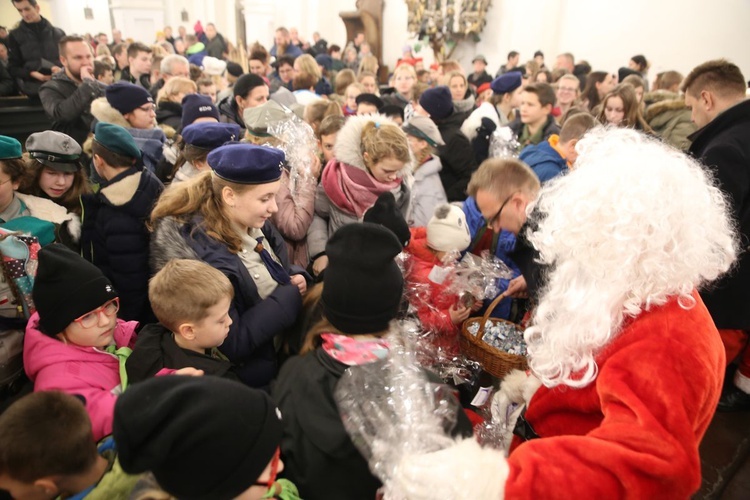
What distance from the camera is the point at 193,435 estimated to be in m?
1.02

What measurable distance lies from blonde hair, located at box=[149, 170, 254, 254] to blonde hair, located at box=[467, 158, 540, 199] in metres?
1.29

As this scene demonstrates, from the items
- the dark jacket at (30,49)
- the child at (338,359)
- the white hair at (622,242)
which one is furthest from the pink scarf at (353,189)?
the dark jacket at (30,49)

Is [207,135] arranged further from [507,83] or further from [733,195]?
[507,83]

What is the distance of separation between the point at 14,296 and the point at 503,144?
13.7ft

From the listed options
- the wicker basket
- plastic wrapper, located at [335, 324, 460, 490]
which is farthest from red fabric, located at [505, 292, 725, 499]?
the wicker basket

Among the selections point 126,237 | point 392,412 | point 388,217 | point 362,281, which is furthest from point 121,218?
point 392,412

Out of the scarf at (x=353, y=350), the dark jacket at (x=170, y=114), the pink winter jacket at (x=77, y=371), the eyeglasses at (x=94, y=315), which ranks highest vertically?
the dark jacket at (x=170, y=114)

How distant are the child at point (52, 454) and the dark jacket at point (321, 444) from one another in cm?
53

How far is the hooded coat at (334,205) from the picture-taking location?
9.76 ft

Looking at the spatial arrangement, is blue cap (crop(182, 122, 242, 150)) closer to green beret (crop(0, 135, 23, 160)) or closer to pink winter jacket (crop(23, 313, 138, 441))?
green beret (crop(0, 135, 23, 160))

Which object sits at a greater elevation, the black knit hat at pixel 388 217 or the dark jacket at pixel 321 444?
the black knit hat at pixel 388 217

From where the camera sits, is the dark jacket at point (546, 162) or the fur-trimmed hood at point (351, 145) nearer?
the fur-trimmed hood at point (351, 145)

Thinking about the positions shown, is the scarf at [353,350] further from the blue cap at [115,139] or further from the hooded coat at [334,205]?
the blue cap at [115,139]

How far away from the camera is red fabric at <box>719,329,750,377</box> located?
3086 mm
